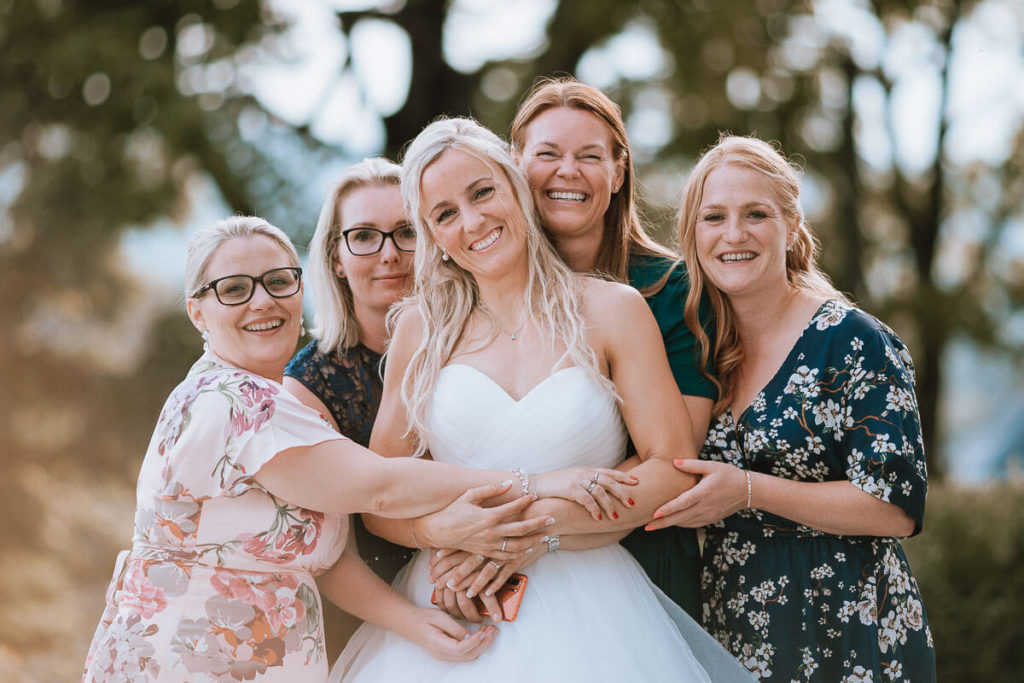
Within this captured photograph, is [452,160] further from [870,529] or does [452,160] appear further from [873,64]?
[873,64]

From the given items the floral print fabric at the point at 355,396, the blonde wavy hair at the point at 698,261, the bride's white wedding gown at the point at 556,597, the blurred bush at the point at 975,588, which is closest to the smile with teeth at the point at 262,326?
the bride's white wedding gown at the point at 556,597

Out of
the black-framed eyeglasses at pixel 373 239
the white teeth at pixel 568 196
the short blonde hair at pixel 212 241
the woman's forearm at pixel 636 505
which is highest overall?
the white teeth at pixel 568 196

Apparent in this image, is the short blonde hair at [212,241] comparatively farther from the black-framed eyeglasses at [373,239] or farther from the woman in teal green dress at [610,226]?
the woman in teal green dress at [610,226]

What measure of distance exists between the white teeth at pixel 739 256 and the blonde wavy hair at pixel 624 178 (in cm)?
29

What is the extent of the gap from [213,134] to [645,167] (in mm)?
4125

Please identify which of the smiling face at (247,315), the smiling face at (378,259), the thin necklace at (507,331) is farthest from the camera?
the smiling face at (378,259)

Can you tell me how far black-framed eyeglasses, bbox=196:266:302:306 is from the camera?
295 cm

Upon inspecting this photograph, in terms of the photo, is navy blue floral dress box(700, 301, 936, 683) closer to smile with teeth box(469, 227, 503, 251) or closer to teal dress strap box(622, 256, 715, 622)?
teal dress strap box(622, 256, 715, 622)

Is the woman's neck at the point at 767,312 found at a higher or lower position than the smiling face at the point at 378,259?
lower

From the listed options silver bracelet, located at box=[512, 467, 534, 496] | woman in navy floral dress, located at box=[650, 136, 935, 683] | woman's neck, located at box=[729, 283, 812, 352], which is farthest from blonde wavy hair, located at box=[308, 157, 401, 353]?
woman's neck, located at box=[729, 283, 812, 352]

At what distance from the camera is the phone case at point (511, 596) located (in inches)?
115

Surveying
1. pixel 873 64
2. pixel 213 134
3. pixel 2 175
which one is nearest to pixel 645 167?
pixel 873 64

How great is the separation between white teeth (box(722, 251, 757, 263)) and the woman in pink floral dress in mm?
1008

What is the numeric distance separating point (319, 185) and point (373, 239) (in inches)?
167
